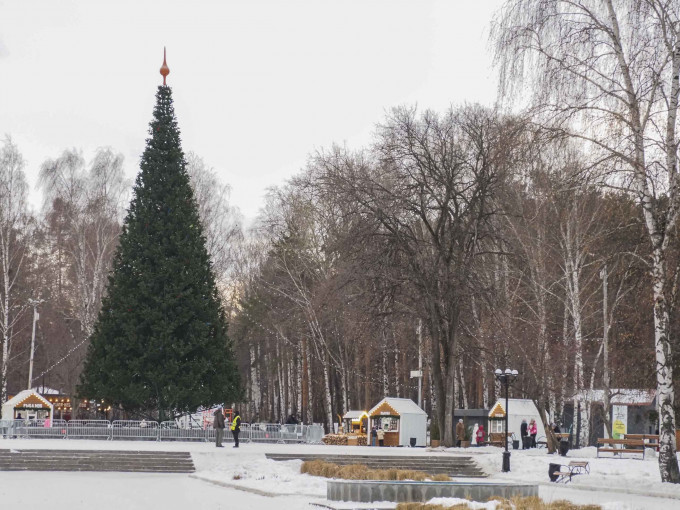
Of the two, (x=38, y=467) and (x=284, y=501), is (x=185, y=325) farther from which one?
(x=284, y=501)

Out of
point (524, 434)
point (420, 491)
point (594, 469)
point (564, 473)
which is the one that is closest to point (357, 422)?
point (524, 434)

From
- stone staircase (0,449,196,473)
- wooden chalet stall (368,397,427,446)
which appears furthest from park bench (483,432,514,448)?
stone staircase (0,449,196,473)

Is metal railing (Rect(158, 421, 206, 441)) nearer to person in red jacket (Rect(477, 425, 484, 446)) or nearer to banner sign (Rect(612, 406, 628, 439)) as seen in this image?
person in red jacket (Rect(477, 425, 484, 446))

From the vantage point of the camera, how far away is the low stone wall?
21438mm

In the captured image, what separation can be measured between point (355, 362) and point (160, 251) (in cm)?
1663

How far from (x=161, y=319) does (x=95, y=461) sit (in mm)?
12151

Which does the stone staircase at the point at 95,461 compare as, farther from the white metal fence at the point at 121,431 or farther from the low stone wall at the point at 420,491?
the low stone wall at the point at 420,491

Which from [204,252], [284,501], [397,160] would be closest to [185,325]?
[204,252]

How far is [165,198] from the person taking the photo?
47.6 m

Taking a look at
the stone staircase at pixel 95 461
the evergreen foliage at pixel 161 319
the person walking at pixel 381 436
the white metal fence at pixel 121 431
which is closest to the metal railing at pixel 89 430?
the white metal fence at pixel 121 431

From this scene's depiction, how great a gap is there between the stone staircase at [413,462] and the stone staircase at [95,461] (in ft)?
11.0

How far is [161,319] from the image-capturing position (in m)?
46.2

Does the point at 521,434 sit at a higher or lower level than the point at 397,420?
lower

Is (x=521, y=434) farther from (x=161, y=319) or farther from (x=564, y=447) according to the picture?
(x=161, y=319)
